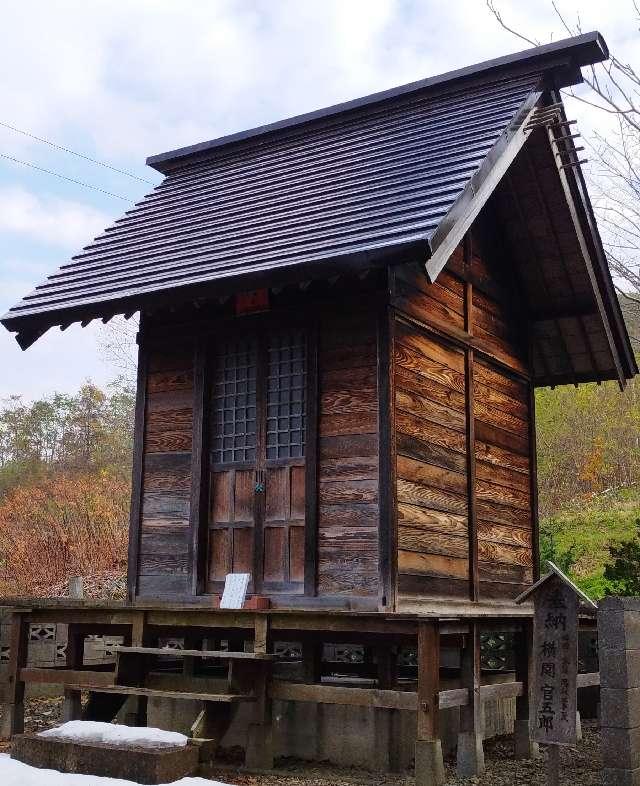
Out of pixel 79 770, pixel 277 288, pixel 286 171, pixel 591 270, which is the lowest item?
pixel 79 770

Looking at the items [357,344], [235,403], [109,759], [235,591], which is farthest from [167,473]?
[109,759]

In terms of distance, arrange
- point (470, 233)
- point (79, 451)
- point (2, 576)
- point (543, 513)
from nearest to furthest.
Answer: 1. point (470, 233)
2. point (2, 576)
3. point (543, 513)
4. point (79, 451)

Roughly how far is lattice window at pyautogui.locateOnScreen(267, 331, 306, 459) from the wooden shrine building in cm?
2

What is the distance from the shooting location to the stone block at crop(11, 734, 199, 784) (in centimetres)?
609

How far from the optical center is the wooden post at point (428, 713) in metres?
Result: 6.25

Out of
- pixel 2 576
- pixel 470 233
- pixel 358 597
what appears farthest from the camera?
pixel 2 576

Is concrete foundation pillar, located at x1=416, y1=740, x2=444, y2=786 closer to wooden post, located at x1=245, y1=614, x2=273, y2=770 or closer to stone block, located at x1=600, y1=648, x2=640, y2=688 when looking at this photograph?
stone block, located at x1=600, y1=648, x2=640, y2=688

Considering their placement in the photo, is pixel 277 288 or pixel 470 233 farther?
pixel 470 233

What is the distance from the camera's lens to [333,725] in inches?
304

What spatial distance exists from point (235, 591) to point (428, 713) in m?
2.36

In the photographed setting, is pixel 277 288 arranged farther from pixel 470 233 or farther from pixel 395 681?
pixel 395 681

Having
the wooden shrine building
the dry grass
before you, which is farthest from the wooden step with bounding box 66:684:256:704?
the dry grass

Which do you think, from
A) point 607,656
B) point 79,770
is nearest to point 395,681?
point 607,656

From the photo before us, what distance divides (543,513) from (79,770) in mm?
22238
